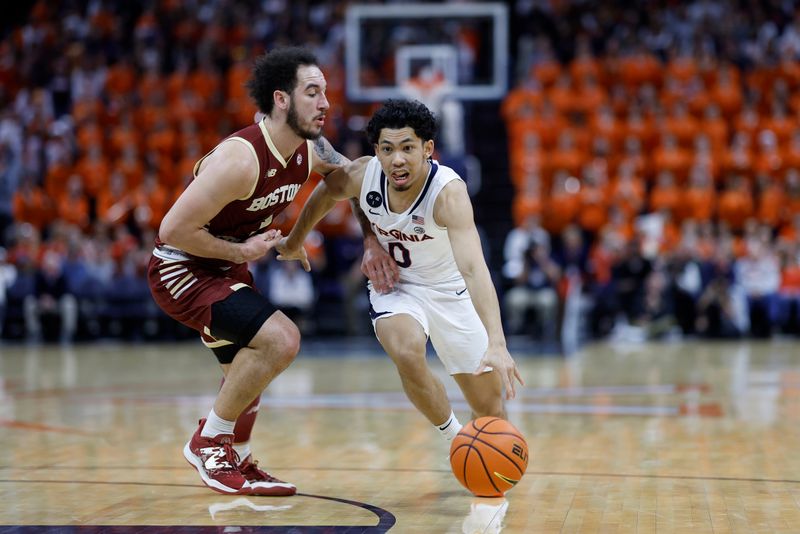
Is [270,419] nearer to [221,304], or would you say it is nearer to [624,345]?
[221,304]

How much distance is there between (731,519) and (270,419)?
14.0ft

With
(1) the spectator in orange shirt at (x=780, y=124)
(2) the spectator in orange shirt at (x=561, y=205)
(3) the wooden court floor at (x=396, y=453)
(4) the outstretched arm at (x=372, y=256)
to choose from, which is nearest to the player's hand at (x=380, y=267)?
(4) the outstretched arm at (x=372, y=256)

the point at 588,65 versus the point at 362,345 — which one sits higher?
the point at 588,65

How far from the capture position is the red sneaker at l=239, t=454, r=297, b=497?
5309mm

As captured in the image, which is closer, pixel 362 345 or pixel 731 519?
pixel 731 519

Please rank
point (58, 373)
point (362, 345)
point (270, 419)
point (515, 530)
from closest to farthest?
point (515, 530) < point (270, 419) < point (58, 373) < point (362, 345)

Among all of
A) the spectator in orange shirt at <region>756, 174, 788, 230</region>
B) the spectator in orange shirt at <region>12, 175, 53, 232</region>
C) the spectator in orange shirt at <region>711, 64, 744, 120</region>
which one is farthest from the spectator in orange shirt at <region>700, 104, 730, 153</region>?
the spectator in orange shirt at <region>12, 175, 53, 232</region>

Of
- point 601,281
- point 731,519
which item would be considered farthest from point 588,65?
point 731,519

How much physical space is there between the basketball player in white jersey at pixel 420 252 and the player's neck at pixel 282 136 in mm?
407

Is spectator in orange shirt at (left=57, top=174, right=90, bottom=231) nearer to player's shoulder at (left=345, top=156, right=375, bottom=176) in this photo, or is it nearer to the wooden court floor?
the wooden court floor

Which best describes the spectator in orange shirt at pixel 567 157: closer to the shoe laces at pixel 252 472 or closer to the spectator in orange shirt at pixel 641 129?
the spectator in orange shirt at pixel 641 129

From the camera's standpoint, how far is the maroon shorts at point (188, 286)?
541 centimetres

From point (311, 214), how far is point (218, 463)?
1.51 metres

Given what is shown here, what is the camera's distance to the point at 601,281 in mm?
15469
